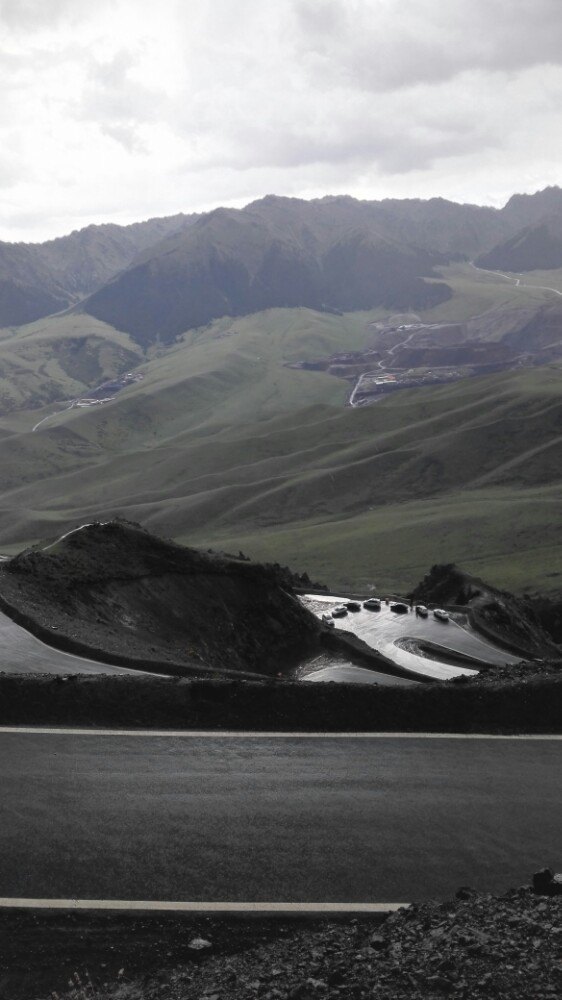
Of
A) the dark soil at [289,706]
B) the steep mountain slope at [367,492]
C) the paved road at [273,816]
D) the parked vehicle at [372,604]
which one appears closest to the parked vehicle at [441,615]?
the parked vehicle at [372,604]

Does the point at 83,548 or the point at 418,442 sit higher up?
the point at 418,442

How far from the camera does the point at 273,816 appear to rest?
1320cm

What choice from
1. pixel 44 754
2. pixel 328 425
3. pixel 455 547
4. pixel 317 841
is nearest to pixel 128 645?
pixel 44 754

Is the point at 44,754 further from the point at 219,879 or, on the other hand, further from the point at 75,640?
the point at 75,640

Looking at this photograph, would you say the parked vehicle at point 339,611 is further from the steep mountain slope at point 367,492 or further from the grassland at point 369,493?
the steep mountain slope at point 367,492

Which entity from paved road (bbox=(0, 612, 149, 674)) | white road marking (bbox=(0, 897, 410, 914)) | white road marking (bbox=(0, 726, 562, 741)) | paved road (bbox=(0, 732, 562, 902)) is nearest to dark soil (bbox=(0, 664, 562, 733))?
white road marking (bbox=(0, 726, 562, 741))

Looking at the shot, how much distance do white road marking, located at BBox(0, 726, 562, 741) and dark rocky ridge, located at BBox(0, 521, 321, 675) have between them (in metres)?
9.69

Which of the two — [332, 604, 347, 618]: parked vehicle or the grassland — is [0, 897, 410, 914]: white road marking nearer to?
[332, 604, 347, 618]: parked vehicle

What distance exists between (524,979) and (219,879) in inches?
179

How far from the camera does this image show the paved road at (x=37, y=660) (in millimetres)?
23266

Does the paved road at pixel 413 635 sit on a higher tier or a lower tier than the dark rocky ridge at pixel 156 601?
lower

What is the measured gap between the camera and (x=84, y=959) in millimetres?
10391

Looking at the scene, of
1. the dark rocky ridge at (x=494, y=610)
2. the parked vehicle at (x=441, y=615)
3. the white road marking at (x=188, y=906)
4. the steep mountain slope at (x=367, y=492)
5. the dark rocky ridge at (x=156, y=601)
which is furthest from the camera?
the steep mountain slope at (x=367, y=492)

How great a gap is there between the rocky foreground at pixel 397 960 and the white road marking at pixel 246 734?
4940 mm
